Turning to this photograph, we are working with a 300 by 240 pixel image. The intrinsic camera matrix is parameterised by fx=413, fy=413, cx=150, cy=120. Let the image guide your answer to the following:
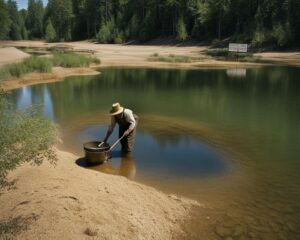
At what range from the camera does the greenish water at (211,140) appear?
833 centimetres

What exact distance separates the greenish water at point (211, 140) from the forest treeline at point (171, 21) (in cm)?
3223

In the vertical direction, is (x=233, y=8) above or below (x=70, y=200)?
above

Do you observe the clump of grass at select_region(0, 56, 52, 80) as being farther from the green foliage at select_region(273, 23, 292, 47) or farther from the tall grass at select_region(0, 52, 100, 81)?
the green foliage at select_region(273, 23, 292, 47)

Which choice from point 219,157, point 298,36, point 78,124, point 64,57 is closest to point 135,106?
point 78,124

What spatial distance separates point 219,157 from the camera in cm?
1211

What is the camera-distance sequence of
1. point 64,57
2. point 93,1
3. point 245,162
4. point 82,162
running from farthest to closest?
point 93,1 → point 64,57 → point 245,162 → point 82,162

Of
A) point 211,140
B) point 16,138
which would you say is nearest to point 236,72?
point 211,140

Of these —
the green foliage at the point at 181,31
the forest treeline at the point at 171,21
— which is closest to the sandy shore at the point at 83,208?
the forest treeline at the point at 171,21

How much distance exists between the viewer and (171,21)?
83125 millimetres

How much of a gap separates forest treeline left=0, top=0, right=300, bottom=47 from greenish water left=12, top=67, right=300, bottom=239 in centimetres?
3223

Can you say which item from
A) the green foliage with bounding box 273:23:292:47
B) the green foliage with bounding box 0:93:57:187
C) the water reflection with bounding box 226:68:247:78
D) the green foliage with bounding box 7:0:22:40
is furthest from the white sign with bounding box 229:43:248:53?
the green foliage with bounding box 7:0:22:40

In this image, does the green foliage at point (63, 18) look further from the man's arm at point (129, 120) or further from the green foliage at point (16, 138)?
the green foliage at point (16, 138)

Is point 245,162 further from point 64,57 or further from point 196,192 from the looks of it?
point 64,57

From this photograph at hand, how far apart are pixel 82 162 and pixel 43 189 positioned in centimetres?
304
